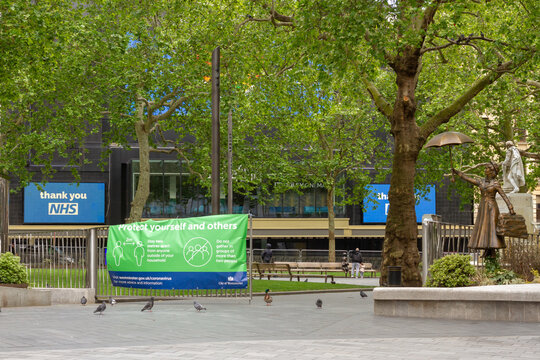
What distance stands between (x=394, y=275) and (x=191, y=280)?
14.0 feet

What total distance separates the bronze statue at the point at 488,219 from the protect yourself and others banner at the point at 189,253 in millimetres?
4722

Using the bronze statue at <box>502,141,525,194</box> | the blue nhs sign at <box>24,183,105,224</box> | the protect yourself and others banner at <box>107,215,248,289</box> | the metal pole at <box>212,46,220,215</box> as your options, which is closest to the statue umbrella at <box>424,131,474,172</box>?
the protect yourself and others banner at <box>107,215,248,289</box>

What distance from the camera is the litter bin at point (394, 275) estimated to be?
15.4 metres

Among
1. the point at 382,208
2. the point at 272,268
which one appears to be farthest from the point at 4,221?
the point at 382,208

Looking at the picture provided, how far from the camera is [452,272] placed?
13.8m

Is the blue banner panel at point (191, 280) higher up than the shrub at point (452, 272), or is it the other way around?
the shrub at point (452, 272)

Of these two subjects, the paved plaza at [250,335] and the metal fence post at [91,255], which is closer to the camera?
the paved plaza at [250,335]

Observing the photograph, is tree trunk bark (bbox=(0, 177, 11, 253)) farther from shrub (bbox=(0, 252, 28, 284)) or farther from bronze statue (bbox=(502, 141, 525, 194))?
bronze statue (bbox=(502, 141, 525, 194))

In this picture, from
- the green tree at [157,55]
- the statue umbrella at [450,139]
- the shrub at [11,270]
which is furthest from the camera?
the green tree at [157,55]

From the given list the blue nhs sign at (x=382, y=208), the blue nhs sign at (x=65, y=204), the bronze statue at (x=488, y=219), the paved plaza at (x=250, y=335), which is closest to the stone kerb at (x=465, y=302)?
the paved plaza at (x=250, y=335)

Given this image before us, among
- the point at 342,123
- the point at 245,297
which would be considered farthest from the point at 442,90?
the point at 245,297

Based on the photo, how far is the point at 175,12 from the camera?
28.3 meters

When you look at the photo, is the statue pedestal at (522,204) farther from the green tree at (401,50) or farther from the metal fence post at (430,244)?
the metal fence post at (430,244)

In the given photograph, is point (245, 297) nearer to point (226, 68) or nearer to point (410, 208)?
point (410, 208)
